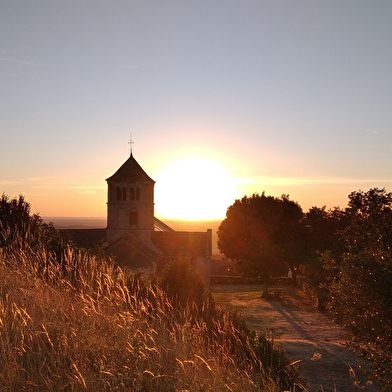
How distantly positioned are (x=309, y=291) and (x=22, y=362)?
35.3m

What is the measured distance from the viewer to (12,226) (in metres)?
17.9

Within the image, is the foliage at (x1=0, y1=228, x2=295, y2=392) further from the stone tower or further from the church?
the stone tower

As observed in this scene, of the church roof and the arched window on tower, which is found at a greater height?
the church roof

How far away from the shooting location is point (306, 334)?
23875 millimetres

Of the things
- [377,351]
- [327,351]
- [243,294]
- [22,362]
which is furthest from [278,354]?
[243,294]

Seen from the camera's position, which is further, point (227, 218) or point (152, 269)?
point (227, 218)

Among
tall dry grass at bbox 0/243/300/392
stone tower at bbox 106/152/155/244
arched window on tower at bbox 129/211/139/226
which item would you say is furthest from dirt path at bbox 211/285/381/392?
arched window on tower at bbox 129/211/139/226

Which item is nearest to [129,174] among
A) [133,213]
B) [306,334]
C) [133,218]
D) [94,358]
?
[133,213]

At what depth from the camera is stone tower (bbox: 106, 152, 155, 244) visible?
47.2 m

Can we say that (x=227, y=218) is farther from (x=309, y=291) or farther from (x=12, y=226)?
(x=12, y=226)

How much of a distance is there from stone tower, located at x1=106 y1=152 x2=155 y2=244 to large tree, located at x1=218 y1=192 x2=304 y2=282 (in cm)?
801

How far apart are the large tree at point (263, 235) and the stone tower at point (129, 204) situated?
8.01 m

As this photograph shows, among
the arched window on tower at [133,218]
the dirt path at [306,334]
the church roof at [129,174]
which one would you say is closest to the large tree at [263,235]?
the dirt path at [306,334]

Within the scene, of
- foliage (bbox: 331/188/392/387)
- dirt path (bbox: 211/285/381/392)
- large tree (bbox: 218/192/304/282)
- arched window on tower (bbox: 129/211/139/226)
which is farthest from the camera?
arched window on tower (bbox: 129/211/139/226)
